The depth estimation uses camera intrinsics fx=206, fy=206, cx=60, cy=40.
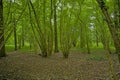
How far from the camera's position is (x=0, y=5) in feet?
42.1

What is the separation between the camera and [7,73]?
29.7 feet

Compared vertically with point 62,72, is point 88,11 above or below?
above

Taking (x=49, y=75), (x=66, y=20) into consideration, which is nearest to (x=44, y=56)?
(x=66, y=20)

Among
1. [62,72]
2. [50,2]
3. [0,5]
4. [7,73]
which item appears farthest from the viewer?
[50,2]

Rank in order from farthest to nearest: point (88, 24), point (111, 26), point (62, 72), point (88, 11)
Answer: point (88, 24) < point (88, 11) < point (62, 72) < point (111, 26)

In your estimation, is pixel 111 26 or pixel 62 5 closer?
pixel 111 26

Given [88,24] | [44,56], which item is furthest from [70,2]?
[88,24]

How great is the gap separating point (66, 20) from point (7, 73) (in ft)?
28.1

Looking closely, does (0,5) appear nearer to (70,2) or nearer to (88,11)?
(70,2)

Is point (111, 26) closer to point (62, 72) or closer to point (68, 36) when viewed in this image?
point (62, 72)

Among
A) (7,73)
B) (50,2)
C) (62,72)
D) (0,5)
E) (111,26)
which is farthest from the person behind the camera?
(50,2)

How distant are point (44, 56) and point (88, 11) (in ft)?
22.7

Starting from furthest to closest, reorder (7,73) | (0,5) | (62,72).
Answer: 1. (0,5)
2. (62,72)
3. (7,73)

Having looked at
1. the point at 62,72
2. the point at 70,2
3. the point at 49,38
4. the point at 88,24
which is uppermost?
the point at 70,2
